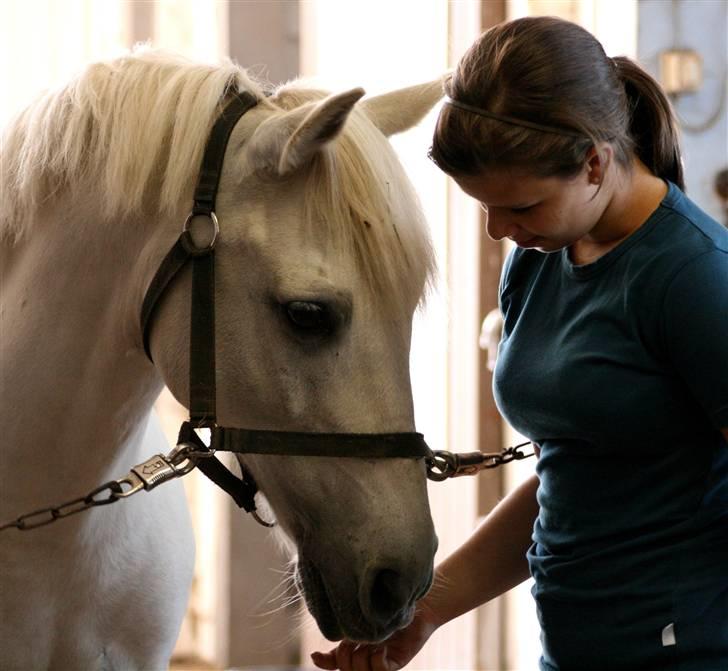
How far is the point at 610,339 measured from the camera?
41.8 inches

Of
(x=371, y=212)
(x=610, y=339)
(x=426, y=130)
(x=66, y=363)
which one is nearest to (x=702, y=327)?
(x=610, y=339)

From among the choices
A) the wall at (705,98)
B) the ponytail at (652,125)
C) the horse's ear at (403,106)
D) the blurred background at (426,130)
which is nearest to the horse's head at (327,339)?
the horse's ear at (403,106)

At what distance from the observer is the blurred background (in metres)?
2.73

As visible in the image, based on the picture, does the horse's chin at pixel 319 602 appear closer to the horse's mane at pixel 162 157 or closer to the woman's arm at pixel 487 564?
the woman's arm at pixel 487 564

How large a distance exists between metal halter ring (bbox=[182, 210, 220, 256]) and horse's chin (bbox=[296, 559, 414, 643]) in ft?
1.14

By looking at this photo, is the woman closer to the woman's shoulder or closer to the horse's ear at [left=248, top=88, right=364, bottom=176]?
the woman's shoulder

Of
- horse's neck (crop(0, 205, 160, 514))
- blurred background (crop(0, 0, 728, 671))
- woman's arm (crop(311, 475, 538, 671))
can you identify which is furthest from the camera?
blurred background (crop(0, 0, 728, 671))

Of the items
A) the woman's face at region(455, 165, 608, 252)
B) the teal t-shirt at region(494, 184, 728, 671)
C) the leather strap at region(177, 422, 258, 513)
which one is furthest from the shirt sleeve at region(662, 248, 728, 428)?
the leather strap at region(177, 422, 258, 513)

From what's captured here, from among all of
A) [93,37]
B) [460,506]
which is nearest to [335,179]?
[460,506]

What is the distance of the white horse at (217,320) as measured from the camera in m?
1.08

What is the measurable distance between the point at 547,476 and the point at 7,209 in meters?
0.68

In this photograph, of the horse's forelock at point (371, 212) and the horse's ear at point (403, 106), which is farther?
the horse's ear at point (403, 106)

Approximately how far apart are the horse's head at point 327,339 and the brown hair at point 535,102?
0.11m

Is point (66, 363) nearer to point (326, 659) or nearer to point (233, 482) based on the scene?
point (233, 482)
